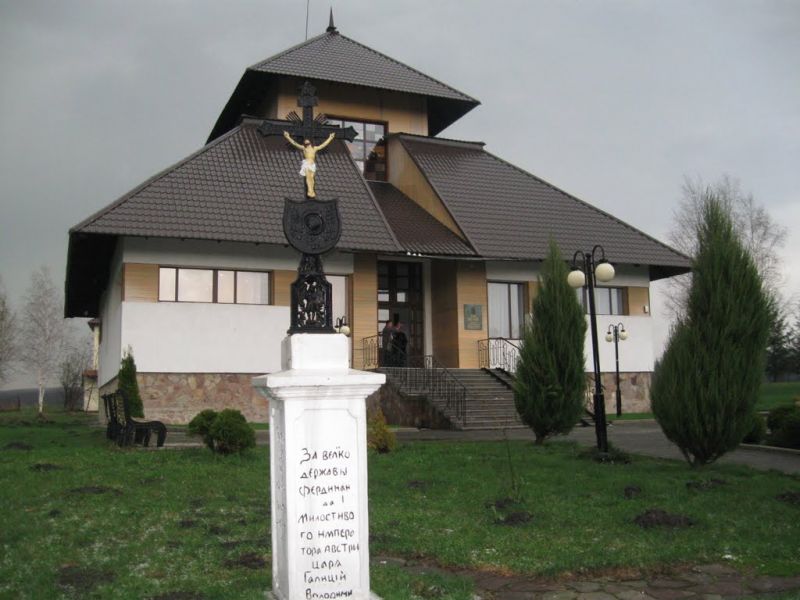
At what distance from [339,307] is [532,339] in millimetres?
9658

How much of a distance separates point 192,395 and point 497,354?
374 inches

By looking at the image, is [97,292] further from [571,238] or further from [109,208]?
[571,238]

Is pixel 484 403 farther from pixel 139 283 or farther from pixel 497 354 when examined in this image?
pixel 139 283

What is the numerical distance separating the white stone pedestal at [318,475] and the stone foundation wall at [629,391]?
2226 cm

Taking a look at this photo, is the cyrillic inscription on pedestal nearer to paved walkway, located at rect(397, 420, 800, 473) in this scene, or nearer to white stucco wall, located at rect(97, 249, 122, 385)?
paved walkway, located at rect(397, 420, 800, 473)

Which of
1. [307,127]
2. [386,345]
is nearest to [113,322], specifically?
[386,345]

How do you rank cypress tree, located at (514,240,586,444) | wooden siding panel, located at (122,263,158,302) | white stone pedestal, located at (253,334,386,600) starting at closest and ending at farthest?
1. white stone pedestal, located at (253,334,386,600)
2. cypress tree, located at (514,240,586,444)
3. wooden siding panel, located at (122,263,158,302)

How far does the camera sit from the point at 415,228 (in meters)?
25.4

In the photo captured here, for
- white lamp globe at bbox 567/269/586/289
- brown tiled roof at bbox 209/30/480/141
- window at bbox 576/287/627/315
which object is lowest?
white lamp globe at bbox 567/269/586/289

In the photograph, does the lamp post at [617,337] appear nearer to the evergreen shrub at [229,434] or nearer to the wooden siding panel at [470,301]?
the wooden siding panel at [470,301]

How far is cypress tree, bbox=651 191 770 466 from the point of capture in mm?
11289

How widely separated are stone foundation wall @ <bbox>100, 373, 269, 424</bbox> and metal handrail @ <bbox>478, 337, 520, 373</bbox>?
22.7ft

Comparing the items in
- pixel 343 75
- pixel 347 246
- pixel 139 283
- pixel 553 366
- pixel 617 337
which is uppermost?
pixel 343 75

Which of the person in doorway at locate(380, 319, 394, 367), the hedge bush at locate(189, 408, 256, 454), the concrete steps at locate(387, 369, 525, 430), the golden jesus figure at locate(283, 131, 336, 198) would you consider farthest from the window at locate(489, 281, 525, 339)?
the golden jesus figure at locate(283, 131, 336, 198)
